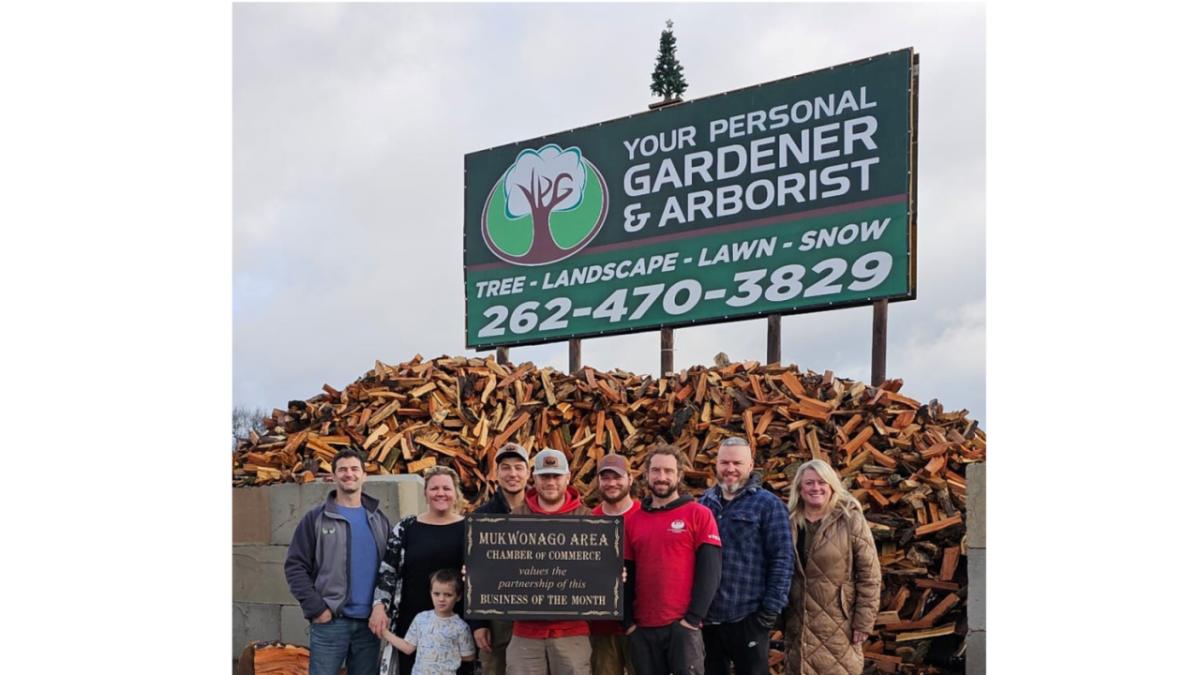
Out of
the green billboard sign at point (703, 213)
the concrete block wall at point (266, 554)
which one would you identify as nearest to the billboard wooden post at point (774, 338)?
the green billboard sign at point (703, 213)

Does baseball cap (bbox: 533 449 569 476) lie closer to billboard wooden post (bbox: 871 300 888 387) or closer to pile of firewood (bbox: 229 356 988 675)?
pile of firewood (bbox: 229 356 988 675)

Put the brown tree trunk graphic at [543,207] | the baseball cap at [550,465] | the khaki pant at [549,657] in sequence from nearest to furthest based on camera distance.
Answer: the khaki pant at [549,657], the baseball cap at [550,465], the brown tree trunk graphic at [543,207]

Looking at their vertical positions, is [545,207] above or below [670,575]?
above

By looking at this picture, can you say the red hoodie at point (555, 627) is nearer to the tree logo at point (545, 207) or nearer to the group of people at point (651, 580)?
the group of people at point (651, 580)

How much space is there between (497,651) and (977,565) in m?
3.33

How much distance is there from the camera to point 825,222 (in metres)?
12.6

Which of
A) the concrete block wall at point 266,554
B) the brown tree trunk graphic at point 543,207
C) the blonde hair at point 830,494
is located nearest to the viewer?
the blonde hair at point 830,494

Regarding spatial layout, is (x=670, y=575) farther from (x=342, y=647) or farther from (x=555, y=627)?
(x=342, y=647)

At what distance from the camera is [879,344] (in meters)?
12.1

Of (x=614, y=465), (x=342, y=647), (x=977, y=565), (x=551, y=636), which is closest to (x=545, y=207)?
(x=977, y=565)

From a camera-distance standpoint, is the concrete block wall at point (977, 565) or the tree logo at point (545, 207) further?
the tree logo at point (545, 207)

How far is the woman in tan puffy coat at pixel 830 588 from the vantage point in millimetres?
6566

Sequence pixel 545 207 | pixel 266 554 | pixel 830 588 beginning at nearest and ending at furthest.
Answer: pixel 830 588, pixel 266 554, pixel 545 207

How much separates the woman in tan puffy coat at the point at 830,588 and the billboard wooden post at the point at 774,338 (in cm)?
616
